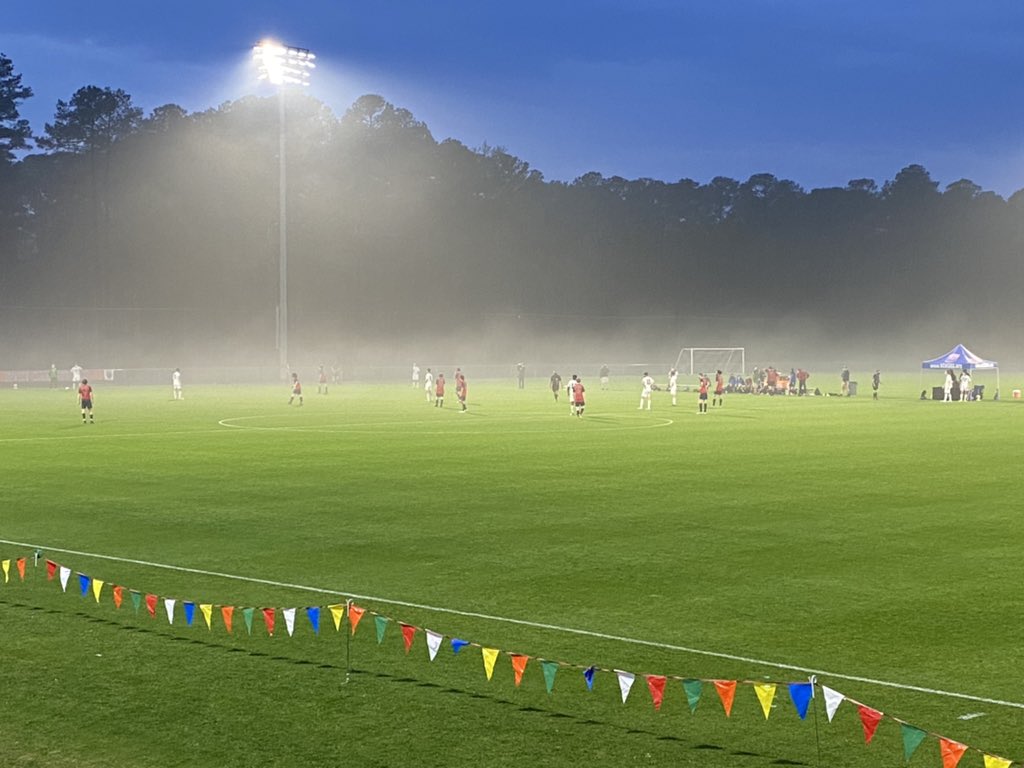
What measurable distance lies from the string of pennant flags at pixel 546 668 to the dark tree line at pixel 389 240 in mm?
84132

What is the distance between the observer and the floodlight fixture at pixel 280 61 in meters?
69.6

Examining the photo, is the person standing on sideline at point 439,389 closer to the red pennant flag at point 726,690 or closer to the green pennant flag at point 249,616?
the green pennant flag at point 249,616

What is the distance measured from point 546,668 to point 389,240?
381 ft

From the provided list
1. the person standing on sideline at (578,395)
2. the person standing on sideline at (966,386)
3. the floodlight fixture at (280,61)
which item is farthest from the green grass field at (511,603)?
the floodlight fixture at (280,61)

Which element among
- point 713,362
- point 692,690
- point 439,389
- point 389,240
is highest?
point 389,240

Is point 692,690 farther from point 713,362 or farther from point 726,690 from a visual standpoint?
point 713,362

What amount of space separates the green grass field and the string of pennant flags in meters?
0.12

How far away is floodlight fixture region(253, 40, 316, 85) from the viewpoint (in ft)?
A: 228

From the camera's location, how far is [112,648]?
11047 mm

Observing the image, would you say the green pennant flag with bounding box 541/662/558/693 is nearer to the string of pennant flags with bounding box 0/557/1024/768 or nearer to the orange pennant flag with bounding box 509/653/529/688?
the string of pennant flags with bounding box 0/557/1024/768

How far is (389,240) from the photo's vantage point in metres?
124

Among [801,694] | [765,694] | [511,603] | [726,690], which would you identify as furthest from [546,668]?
[511,603]

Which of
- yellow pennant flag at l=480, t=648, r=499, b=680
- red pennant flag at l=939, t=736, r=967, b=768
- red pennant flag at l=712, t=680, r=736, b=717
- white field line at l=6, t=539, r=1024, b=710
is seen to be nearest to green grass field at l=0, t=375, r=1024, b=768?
white field line at l=6, t=539, r=1024, b=710

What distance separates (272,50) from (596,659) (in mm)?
63800
